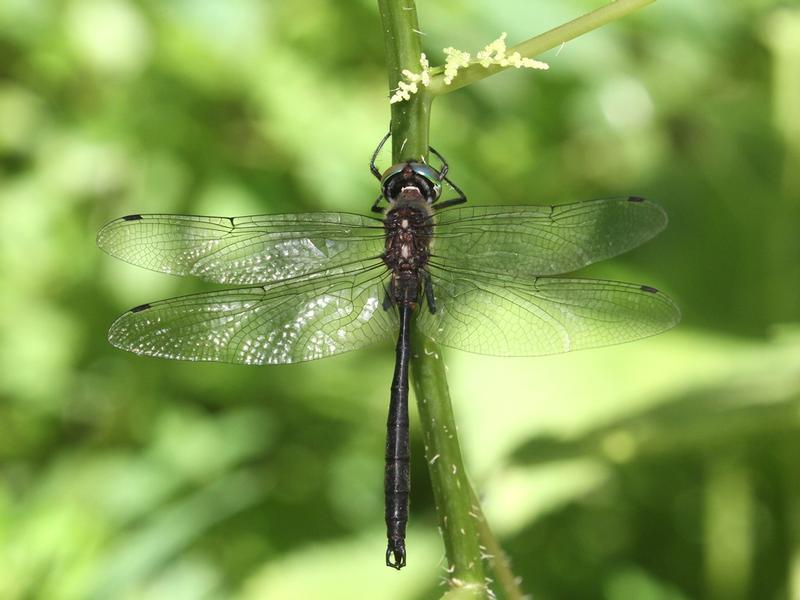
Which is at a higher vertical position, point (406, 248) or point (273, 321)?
point (406, 248)

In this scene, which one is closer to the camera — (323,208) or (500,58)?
(500,58)

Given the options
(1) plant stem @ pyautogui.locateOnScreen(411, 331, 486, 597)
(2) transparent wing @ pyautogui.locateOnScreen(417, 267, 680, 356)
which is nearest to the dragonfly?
(2) transparent wing @ pyautogui.locateOnScreen(417, 267, 680, 356)

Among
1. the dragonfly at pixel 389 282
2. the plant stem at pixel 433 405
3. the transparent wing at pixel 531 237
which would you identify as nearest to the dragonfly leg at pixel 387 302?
the dragonfly at pixel 389 282

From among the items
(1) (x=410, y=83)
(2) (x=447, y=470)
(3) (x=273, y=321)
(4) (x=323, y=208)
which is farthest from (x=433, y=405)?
(4) (x=323, y=208)

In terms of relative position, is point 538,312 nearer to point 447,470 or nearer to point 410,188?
point 410,188

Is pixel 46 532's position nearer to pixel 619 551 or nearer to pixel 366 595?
pixel 366 595

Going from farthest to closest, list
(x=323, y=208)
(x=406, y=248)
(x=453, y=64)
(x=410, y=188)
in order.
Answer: (x=323, y=208), (x=406, y=248), (x=410, y=188), (x=453, y=64)

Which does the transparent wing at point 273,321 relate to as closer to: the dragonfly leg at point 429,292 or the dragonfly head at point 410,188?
the dragonfly leg at point 429,292

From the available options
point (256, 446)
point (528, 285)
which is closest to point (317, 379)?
point (256, 446)
